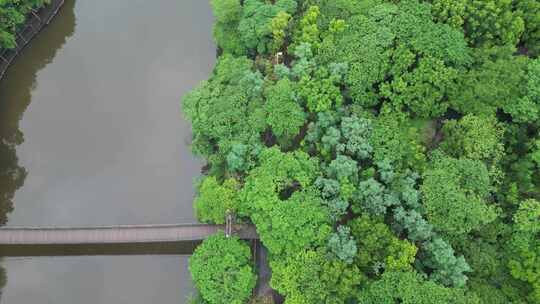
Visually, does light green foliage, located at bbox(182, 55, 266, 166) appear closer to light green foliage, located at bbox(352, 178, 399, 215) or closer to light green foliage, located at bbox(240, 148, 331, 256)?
light green foliage, located at bbox(240, 148, 331, 256)

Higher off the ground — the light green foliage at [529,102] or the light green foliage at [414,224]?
the light green foliage at [529,102]

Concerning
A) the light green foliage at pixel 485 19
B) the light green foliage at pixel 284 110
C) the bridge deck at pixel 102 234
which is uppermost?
the light green foliage at pixel 485 19

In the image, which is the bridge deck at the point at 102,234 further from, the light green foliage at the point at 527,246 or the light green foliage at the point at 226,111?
the light green foliage at the point at 527,246

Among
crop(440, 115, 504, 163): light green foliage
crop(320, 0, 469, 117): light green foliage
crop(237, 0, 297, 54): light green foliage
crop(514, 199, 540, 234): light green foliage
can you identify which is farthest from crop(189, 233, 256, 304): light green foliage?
crop(514, 199, 540, 234): light green foliage

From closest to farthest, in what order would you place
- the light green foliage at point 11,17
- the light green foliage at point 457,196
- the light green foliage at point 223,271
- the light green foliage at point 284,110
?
1. the light green foliage at point 457,196
2. the light green foliage at point 223,271
3. the light green foliage at point 284,110
4. the light green foliage at point 11,17

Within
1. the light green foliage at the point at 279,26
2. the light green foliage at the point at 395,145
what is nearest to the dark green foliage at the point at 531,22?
the light green foliage at the point at 395,145
